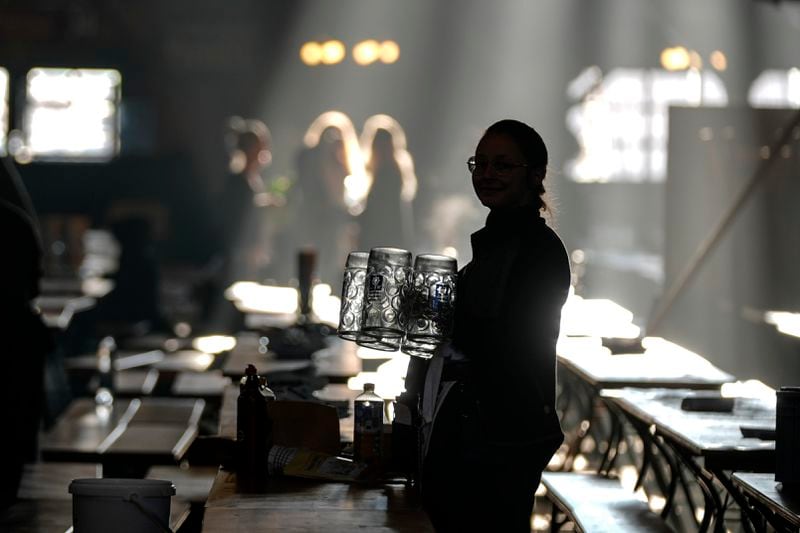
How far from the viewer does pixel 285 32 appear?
17625 mm

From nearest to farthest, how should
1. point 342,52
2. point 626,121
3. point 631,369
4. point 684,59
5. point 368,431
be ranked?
point 368,431 < point 631,369 < point 684,59 < point 342,52 < point 626,121

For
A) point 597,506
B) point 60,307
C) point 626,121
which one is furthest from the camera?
point 626,121

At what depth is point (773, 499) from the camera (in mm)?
2678

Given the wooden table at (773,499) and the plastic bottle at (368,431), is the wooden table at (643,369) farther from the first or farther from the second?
the plastic bottle at (368,431)

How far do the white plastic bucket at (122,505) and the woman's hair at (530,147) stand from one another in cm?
102

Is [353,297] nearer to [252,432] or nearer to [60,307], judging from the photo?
[252,432]

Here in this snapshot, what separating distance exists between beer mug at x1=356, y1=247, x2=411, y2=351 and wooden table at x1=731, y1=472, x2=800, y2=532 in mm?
829

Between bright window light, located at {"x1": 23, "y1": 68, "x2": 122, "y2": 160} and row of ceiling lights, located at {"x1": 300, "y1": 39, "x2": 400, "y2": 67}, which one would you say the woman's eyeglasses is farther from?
bright window light, located at {"x1": 23, "y1": 68, "x2": 122, "y2": 160}

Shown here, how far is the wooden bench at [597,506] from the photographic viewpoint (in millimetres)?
3854

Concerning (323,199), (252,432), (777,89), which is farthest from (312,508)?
(777,89)

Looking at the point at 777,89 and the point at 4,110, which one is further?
the point at 4,110

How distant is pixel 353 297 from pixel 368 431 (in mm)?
311

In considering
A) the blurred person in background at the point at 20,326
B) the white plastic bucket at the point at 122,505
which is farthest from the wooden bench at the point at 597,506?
the blurred person in background at the point at 20,326

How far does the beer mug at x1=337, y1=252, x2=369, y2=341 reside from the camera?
2.87m
